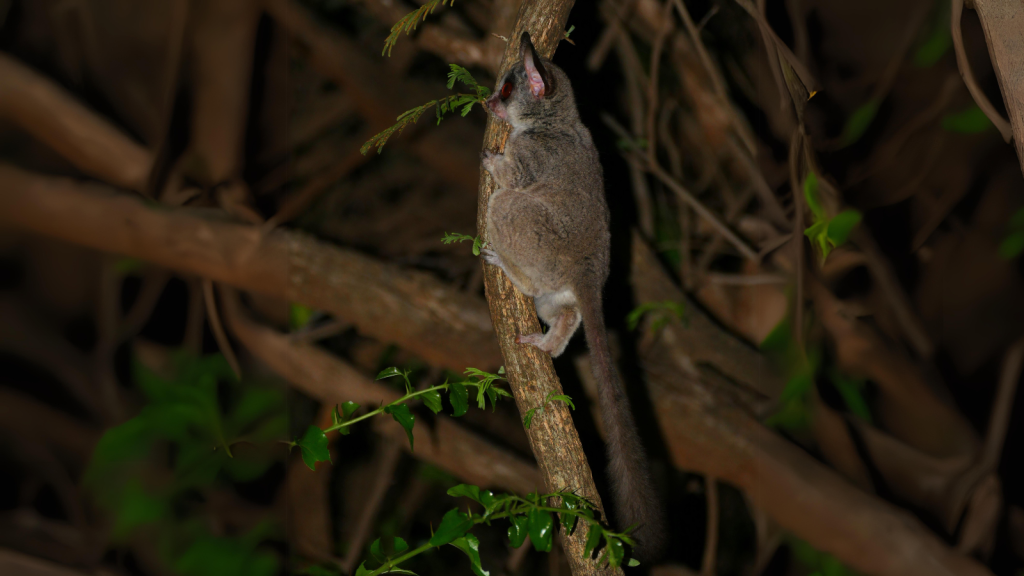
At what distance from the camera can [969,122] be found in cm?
247

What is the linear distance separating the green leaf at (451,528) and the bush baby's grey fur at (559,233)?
19.1 inches

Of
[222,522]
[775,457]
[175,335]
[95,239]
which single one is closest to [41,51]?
[95,239]

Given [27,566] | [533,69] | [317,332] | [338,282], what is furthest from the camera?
[317,332]

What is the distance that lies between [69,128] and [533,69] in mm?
1522

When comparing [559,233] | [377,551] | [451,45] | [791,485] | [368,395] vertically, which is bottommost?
[791,485]

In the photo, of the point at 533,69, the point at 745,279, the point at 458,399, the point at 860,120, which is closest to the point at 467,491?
the point at 458,399

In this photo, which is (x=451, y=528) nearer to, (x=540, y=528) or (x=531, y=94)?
(x=540, y=528)

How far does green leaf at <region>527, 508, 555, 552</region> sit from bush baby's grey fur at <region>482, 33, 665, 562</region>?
42 cm

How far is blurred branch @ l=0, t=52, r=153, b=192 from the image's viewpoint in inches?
71.8

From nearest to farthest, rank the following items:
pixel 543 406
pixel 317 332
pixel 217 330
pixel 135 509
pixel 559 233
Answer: pixel 543 406 < pixel 559 233 < pixel 135 509 < pixel 217 330 < pixel 317 332

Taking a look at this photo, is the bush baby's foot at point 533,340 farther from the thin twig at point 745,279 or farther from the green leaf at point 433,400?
the thin twig at point 745,279

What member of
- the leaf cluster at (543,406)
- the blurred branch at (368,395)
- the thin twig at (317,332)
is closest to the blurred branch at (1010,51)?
the leaf cluster at (543,406)

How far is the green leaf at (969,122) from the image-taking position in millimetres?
2445

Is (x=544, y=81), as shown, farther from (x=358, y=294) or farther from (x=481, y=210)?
(x=358, y=294)
